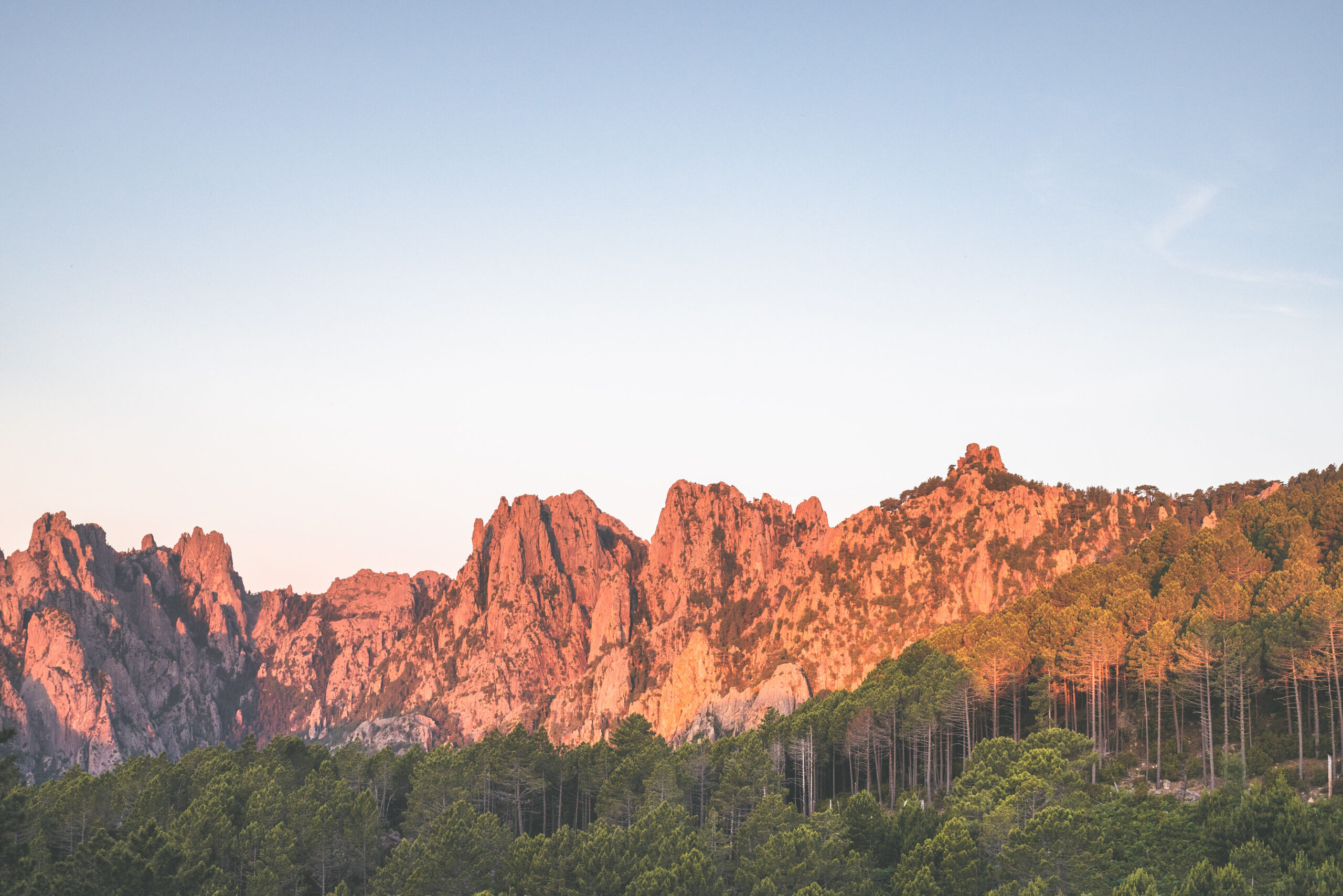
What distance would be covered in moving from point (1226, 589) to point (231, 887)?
77.5 meters

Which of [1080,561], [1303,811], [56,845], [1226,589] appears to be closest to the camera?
[1303,811]

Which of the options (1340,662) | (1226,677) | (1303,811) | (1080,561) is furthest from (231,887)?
(1080,561)

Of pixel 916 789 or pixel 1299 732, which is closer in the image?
pixel 1299 732

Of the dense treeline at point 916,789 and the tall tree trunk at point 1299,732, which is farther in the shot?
the tall tree trunk at point 1299,732

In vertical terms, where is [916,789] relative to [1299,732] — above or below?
below

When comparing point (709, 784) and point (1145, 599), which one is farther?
point (1145, 599)

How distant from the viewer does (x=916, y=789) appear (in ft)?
293

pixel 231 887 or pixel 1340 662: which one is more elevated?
pixel 1340 662

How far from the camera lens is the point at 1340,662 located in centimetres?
7188

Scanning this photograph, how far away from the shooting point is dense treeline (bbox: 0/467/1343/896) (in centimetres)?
5391

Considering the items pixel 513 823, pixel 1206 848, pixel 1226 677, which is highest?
pixel 1226 677

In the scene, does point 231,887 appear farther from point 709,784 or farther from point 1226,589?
point 1226,589

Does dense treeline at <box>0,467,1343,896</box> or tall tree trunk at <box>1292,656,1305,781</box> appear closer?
dense treeline at <box>0,467,1343,896</box>

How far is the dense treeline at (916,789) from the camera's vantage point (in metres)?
53.9
